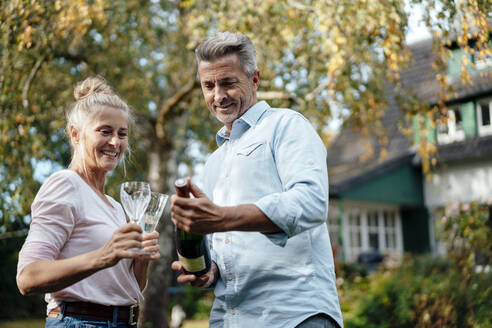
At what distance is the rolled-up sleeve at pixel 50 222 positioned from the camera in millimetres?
2021

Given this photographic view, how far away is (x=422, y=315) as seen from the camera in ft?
21.7

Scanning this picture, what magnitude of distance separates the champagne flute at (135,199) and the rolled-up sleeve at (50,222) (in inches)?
11.7

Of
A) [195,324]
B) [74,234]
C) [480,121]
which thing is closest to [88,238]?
[74,234]

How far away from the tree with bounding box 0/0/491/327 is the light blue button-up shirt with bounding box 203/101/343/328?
2111mm

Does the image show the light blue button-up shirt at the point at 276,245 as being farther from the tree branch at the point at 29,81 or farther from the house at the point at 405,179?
the house at the point at 405,179

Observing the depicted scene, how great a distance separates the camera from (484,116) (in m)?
15.9

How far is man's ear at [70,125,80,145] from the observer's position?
98.6 inches

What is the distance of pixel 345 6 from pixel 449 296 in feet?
12.7

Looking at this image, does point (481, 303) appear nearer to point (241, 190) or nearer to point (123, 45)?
point (241, 190)

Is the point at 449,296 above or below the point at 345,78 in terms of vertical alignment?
below

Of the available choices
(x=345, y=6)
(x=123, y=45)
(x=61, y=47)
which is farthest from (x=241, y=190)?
(x=123, y=45)

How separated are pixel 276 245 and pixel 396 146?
1712 cm

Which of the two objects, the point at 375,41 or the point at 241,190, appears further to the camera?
the point at 375,41

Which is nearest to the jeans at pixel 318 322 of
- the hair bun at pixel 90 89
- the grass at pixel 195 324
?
the hair bun at pixel 90 89
